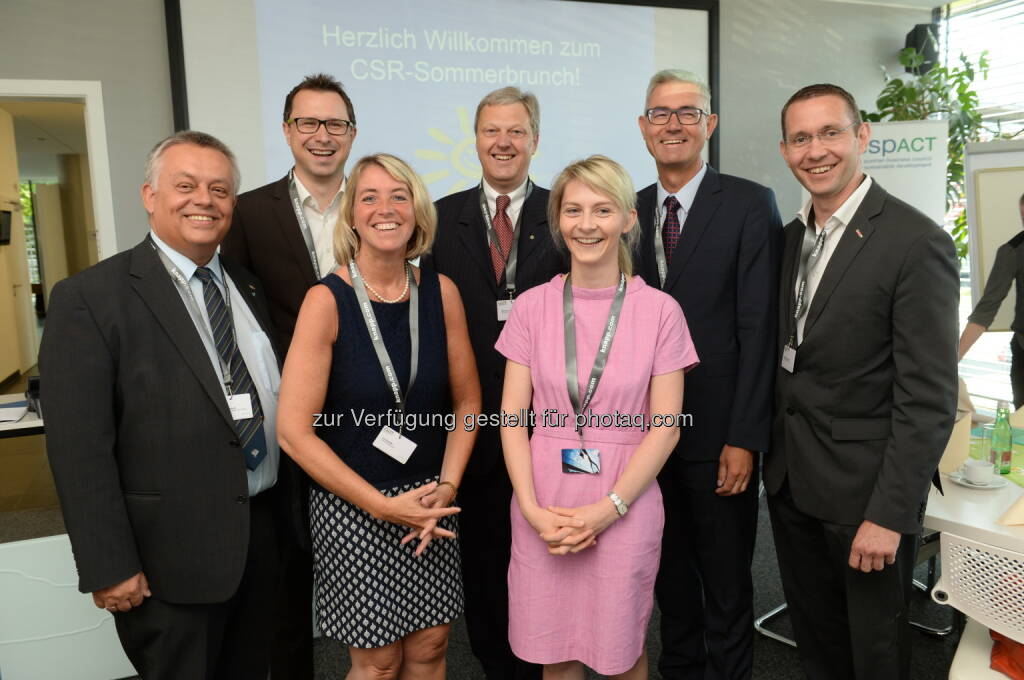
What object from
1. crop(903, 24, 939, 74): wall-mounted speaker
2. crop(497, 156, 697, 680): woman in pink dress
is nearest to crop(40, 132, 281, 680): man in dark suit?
crop(497, 156, 697, 680): woman in pink dress

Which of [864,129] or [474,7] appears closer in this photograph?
[864,129]

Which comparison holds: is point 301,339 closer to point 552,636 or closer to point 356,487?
point 356,487

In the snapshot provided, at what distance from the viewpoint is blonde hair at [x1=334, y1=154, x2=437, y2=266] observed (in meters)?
1.90

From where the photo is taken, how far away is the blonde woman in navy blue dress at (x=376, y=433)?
1.81 meters

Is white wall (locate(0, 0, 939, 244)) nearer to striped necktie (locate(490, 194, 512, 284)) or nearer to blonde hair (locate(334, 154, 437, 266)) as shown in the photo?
striped necktie (locate(490, 194, 512, 284))

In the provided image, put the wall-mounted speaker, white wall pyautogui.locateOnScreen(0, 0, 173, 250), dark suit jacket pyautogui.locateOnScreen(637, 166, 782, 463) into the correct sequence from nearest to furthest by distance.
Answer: dark suit jacket pyautogui.locateOnScreen(637, 166, 782, 463) < white wall pyautogui.locateOnScreen(0, 0, 173, 250) < the wall-mounted speaker

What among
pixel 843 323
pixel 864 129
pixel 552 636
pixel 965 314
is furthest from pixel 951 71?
pixel 552 636

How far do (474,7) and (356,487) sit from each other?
11.9 ft

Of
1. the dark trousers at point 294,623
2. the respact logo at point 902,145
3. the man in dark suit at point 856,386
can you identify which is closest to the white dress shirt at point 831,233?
the man in dark suit at point 856,386

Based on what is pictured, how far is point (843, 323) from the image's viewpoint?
196 centimetres

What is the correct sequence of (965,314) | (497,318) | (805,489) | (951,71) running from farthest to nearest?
(965,314), (951,71), (497,318), (805,489)

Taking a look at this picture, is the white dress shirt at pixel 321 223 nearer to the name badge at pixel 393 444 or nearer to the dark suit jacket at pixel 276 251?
the dark suit jacket at pixel 276 251

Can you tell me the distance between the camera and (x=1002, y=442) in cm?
247

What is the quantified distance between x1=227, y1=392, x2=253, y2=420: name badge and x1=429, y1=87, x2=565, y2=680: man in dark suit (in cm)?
85
